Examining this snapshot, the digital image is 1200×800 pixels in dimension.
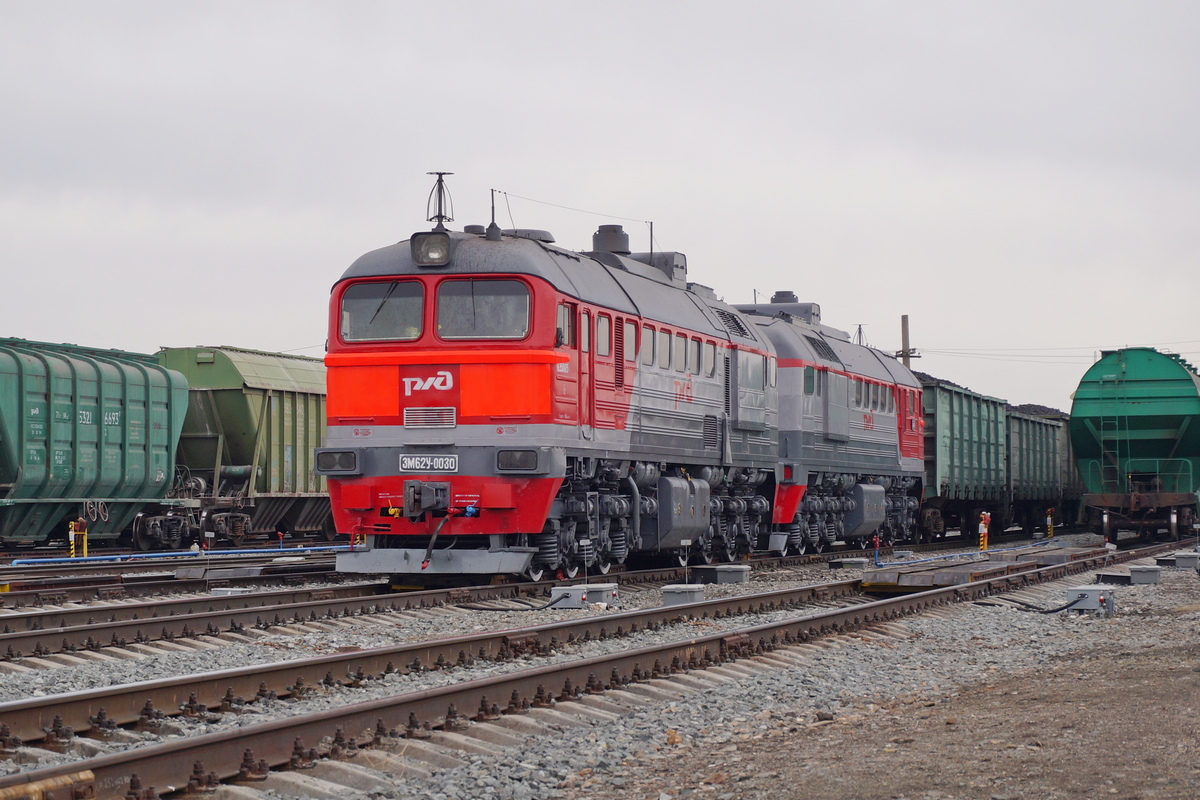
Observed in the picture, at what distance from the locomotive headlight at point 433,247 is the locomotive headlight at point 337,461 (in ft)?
7.36

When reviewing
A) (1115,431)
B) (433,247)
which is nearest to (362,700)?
(433,247)

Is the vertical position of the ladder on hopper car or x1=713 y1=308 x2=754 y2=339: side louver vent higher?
x1=713 y1=308 x2=754 y2=339: side louver vent

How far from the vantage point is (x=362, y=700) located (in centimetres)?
850

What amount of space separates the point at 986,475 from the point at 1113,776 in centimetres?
3142

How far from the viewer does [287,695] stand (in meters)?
8.48

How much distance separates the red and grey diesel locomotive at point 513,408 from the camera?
49.7 feet

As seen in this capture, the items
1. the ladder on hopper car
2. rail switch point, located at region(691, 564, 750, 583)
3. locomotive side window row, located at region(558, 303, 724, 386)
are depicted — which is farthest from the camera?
the ladder on hopper car

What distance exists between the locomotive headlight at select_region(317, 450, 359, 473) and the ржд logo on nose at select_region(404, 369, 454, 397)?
3.04ft

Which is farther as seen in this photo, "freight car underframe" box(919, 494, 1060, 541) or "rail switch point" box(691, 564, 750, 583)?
"freight car underframe" box(919, 494, 1060, 541)

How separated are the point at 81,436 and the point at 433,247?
41.1 feet

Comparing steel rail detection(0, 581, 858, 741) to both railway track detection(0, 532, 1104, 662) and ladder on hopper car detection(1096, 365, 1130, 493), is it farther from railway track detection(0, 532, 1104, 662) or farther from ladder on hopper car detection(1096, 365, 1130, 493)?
→ ladder on hopper car detection(1096, 365, 1130, 493)

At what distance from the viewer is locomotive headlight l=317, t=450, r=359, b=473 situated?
606 inches

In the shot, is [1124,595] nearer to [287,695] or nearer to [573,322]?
[573,322]

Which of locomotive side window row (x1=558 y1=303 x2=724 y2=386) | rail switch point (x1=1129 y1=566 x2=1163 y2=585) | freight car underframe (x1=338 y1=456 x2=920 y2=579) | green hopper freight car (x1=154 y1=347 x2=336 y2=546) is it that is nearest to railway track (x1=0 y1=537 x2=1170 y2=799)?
freight car underframe (x1=338 y1=456 x2=920 y2=579)
